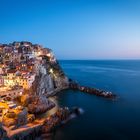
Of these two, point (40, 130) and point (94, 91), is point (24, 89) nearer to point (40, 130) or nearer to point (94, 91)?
point (40, 130)

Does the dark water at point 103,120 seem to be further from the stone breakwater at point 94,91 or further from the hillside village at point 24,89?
the hillside village at point 24,89

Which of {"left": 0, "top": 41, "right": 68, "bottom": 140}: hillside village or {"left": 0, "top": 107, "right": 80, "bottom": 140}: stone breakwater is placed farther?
{"left": 0, "top": 41, "right": 68, "bottom": 140}: hillside village

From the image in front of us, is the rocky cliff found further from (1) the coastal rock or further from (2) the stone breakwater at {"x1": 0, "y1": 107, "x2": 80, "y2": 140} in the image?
(2) the stone breakwater at {"x1": 0, "y1": 107, "x2": 80, "y2": 140}

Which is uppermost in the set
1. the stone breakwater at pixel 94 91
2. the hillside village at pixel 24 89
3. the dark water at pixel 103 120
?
the hillside village at pixel 24 89

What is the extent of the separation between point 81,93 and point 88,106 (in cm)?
1454

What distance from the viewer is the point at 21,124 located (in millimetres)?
31203

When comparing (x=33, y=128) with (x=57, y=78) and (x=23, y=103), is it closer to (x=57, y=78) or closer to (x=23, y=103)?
(x=23, y=103)

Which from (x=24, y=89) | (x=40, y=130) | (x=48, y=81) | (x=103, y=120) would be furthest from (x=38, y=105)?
(x=48, y=81)

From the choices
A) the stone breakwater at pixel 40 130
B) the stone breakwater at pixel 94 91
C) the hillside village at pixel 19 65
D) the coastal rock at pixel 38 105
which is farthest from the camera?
the stone breakwater at pixel 94 91

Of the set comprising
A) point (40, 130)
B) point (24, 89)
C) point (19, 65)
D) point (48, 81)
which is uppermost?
point (19, 65)

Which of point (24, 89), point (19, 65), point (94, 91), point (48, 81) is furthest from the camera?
point (19, 65)

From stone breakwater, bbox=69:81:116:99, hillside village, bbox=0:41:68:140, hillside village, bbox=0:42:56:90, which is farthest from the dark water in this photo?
hillside village, bbox=0:42:56:90

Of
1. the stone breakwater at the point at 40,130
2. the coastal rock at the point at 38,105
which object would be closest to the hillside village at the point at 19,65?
the coastal rock at the point at 38,105

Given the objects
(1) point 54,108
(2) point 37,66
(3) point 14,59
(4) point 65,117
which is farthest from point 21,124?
(3) point 14,59
